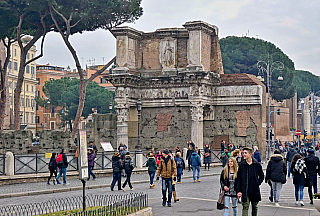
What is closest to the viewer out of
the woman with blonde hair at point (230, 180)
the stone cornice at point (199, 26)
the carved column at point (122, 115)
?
the woman with blonde hair at point (230, 180)

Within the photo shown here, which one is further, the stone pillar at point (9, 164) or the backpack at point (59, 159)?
the stone pillar at point (9, 164)

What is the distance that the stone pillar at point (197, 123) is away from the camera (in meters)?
28.6

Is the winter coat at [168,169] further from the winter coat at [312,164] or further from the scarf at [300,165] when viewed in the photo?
the winter coat at [312,164]

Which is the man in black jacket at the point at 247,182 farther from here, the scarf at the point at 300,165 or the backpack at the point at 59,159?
the backpack at the point at 59,159

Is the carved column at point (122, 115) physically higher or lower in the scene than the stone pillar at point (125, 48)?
lower

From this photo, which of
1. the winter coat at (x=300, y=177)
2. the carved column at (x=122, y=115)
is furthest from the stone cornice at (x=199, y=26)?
the winter coat at (x=300, y=177)

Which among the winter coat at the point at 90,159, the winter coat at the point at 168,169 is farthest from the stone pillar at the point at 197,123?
the winter coat at the point at 168,169

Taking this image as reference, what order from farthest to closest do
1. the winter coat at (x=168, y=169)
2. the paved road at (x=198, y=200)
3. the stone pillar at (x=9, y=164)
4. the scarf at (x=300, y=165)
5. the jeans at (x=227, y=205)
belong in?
the stone pillar at (x=9, y=164) → the winter coat at (x=168, y=169) → the scarf at (x=300, y=165) → the paved road at (x=198, y=200) → the jeans at (x=227, y=205)

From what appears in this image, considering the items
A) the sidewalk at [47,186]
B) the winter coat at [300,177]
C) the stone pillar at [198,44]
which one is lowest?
the sidewalk at [47,186]

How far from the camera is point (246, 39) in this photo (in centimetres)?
6656

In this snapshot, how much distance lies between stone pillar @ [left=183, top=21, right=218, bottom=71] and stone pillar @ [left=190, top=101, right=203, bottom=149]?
221 cm

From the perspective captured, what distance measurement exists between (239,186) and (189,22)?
1968cm

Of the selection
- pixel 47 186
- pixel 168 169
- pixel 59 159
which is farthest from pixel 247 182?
pixel 59 159

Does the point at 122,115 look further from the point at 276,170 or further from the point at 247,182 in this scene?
the point at 247,182
